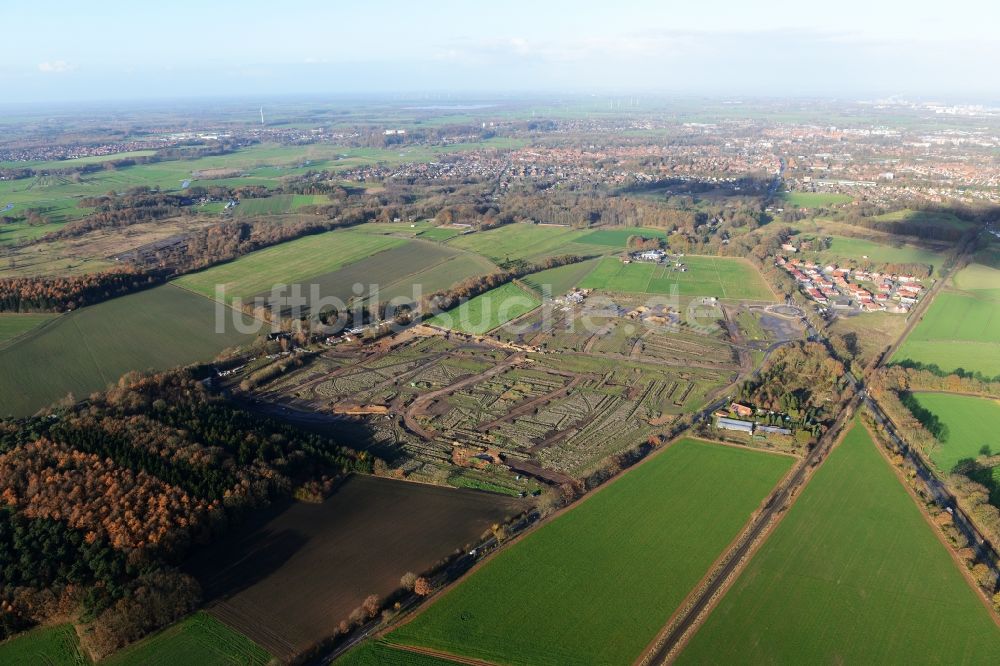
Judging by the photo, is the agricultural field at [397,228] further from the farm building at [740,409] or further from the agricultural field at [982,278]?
the agricultural field at [982,278]

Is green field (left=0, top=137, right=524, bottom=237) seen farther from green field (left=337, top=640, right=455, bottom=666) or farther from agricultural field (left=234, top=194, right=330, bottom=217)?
green field (left=337, top=640, right=455, bottom=666)

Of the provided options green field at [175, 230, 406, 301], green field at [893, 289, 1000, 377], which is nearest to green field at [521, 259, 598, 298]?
green field at [175, 230, 406, 301]

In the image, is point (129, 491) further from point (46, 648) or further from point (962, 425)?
point (962, 425)

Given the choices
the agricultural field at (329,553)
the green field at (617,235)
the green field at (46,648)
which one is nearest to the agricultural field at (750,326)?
the green field at (617,235)

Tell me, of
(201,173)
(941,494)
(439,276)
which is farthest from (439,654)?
(201,173)

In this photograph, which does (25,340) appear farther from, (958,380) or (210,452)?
(958,380)
